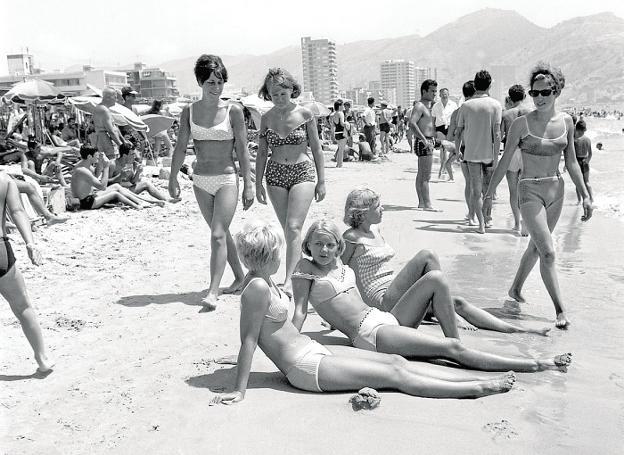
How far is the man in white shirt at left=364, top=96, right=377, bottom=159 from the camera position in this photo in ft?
58.2

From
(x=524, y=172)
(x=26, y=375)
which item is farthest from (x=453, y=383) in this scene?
(x=26, y=375)

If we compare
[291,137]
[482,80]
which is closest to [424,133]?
[482,80]

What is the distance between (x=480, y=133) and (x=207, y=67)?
13.3 feet

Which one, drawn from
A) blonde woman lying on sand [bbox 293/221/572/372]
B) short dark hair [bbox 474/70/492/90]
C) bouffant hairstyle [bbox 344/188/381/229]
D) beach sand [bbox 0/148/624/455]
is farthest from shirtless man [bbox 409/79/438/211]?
blonde woman lying on sand [bbox 293/221/572/372]

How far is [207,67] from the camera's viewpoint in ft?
15.8

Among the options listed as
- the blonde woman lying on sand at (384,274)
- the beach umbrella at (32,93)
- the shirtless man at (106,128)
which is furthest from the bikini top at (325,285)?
the beach umbrella at (32,93)

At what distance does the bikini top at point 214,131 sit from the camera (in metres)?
5.01

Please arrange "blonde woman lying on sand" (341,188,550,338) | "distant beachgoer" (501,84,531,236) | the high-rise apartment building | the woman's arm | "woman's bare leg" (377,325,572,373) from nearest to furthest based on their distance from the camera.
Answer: "woman's bare leg" (377,325,572,373), "blonde woman lying on sand" (341,188,550,338), the woman's arm, "distant beachgoer" (501,84,531,236), the high-rise apartment building

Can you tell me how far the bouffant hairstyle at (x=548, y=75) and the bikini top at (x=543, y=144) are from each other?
297 millimetres

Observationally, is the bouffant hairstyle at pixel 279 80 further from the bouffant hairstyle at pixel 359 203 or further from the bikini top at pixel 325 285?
the bikini top at pixel 325 285

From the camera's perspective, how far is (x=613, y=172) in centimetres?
1822

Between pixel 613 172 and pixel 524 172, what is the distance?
15.2 m

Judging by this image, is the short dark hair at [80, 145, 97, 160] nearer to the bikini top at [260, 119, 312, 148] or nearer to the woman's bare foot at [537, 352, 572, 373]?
the bikini top at [260, 119, 312, 148]

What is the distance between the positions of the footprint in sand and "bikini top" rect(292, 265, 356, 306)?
113cm
